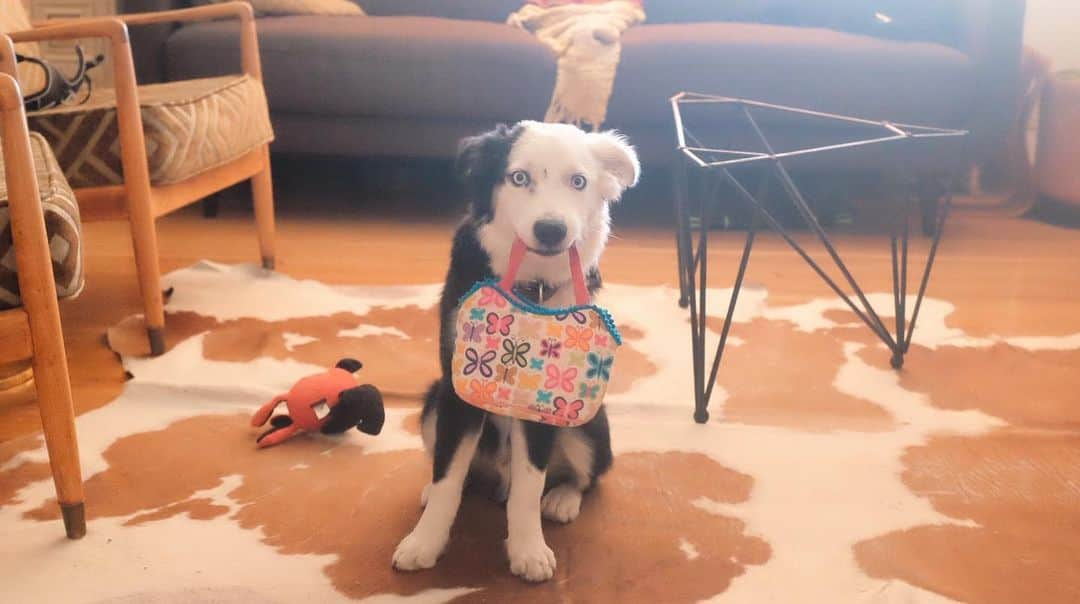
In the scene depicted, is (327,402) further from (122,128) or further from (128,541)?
(122,128)

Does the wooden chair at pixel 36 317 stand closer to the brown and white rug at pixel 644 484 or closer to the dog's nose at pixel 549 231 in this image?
the brown and white rug at pixel 644 484

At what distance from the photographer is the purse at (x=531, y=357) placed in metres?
1.10

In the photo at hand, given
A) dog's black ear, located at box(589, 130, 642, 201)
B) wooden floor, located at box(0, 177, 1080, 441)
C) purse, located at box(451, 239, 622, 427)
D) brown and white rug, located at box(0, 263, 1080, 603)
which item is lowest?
wooden floor, located at box(0, 177, 1080, 441)

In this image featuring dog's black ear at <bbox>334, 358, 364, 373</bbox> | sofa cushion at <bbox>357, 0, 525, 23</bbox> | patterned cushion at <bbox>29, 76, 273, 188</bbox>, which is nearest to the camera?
dog's black ear at <bbox>334, 358, 364, 373</bbox>

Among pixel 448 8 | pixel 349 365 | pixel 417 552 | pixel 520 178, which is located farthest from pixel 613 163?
pixel 448 8

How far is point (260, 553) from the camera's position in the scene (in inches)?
46.7

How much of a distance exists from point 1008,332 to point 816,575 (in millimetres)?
1195

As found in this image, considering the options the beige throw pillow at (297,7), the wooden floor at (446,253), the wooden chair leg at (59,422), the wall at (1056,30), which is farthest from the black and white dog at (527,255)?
the wall at (1056,30)

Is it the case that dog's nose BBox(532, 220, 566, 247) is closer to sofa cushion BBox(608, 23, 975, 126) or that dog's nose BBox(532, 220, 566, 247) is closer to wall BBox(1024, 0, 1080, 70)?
sofa cushion BBox(608, 23, 975, 126)

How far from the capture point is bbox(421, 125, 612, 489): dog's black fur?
1170mm

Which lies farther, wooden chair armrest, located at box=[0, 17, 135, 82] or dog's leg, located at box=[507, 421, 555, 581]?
wooden chair armrest, located at box=[0, 17, 135, 82]

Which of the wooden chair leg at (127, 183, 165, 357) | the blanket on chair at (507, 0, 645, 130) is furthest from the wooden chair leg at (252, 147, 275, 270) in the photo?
the blanket on chair at (507, 0, 645, 130)

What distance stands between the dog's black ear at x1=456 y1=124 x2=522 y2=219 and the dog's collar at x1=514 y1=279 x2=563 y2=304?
0.32 feet

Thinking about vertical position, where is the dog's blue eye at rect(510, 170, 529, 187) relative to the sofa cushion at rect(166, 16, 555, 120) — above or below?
above
